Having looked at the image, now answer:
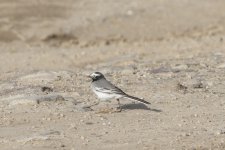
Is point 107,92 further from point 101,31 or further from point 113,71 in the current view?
point 101,31

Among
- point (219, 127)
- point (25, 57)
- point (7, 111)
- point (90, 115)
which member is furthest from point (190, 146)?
point (25, 57)

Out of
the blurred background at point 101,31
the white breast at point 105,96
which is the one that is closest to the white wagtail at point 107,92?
the white breast at point 105,96

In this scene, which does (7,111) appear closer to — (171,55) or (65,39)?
(171,55)

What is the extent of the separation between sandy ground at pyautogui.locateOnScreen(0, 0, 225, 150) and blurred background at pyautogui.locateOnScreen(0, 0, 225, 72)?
0.02 meters

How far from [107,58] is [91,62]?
0.50 meters

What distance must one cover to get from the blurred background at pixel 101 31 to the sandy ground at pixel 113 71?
0.08 feet

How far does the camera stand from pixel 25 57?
1909cm

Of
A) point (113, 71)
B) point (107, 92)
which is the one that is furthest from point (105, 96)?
point (113, 71)

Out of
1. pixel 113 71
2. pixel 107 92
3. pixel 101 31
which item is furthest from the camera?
pixel 101 31

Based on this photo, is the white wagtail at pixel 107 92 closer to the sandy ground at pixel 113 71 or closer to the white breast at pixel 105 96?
the white breast at pixel 105 96

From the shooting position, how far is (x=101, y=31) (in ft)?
72.8

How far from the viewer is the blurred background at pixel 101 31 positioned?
745 inches

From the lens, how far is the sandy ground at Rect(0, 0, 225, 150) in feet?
34.0

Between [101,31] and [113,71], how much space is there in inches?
295
